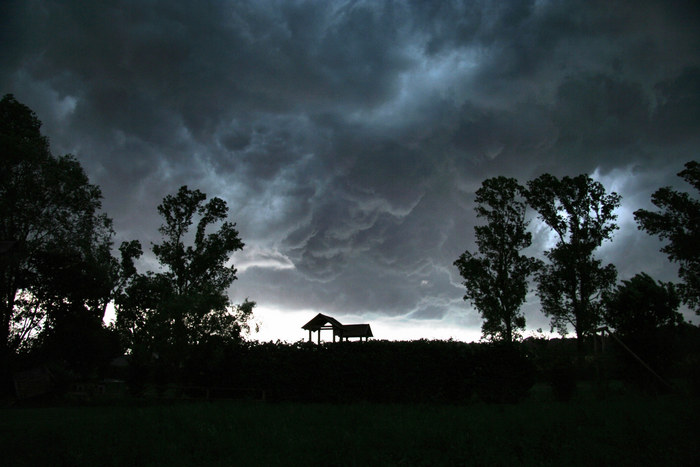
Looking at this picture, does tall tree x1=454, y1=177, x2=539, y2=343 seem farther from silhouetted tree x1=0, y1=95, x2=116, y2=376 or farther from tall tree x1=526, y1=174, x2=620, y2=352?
silhouetted tree x1=0, y1=95, x2=116, y2=376

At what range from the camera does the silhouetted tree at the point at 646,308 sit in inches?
866

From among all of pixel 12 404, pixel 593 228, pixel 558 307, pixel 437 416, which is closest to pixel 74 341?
pixel 12 404

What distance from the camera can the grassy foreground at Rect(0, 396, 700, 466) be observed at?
9.36 meters

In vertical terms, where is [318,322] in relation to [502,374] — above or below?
above

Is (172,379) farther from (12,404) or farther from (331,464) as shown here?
(331,464)

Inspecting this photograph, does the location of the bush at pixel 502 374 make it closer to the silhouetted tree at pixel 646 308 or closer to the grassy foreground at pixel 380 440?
the silhouetted tree at pixel 646 308

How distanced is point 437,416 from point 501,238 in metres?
27.5

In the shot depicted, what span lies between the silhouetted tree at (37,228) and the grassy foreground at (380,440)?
84.3 feet

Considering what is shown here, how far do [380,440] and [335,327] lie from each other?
82.2 feet

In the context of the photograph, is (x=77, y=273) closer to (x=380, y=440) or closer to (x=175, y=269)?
(x=175, y=269)

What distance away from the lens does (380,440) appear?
34.3 ft

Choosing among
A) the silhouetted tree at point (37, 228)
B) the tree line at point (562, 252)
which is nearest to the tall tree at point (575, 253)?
the tree line at point (562, 252)

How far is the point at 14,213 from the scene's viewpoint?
1308 inches

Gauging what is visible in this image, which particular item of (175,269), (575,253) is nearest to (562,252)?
(575,253)
